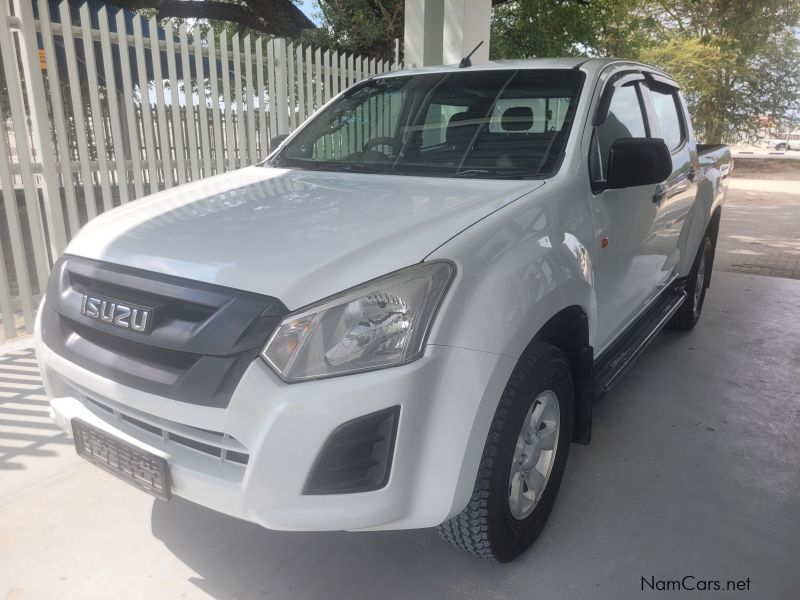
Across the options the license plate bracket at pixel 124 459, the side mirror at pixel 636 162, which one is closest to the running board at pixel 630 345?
the side mirror at pixel 636 162

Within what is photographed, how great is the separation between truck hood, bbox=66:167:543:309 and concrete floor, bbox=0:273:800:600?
3.59 ft

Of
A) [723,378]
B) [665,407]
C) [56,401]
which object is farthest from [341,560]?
[723,378]

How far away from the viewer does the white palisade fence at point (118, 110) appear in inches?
158

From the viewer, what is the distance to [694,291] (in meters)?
4.48

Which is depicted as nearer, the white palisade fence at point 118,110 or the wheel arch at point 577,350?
the wheel arch at point 577,350

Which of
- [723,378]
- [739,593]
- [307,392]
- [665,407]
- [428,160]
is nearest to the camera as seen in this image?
[307,392]

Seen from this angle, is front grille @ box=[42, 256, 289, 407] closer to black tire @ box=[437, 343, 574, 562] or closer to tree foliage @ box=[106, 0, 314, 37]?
black tire @ box=[437, 343, 574, 562]

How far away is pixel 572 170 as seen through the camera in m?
2.38

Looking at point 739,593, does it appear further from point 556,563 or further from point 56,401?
point 56,401

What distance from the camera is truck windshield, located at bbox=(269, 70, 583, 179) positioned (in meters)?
2.58

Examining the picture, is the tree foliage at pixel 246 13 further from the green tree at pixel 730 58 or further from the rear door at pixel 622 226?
the green tree at pixel 730 58

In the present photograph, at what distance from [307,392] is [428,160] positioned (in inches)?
58.4

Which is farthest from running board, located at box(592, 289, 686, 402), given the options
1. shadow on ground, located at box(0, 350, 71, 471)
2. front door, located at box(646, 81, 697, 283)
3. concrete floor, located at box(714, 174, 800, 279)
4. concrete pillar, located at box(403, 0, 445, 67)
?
concrete pillar, located at box(403, 0, 445, 67)

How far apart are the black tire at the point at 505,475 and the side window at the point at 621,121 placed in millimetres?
1012
